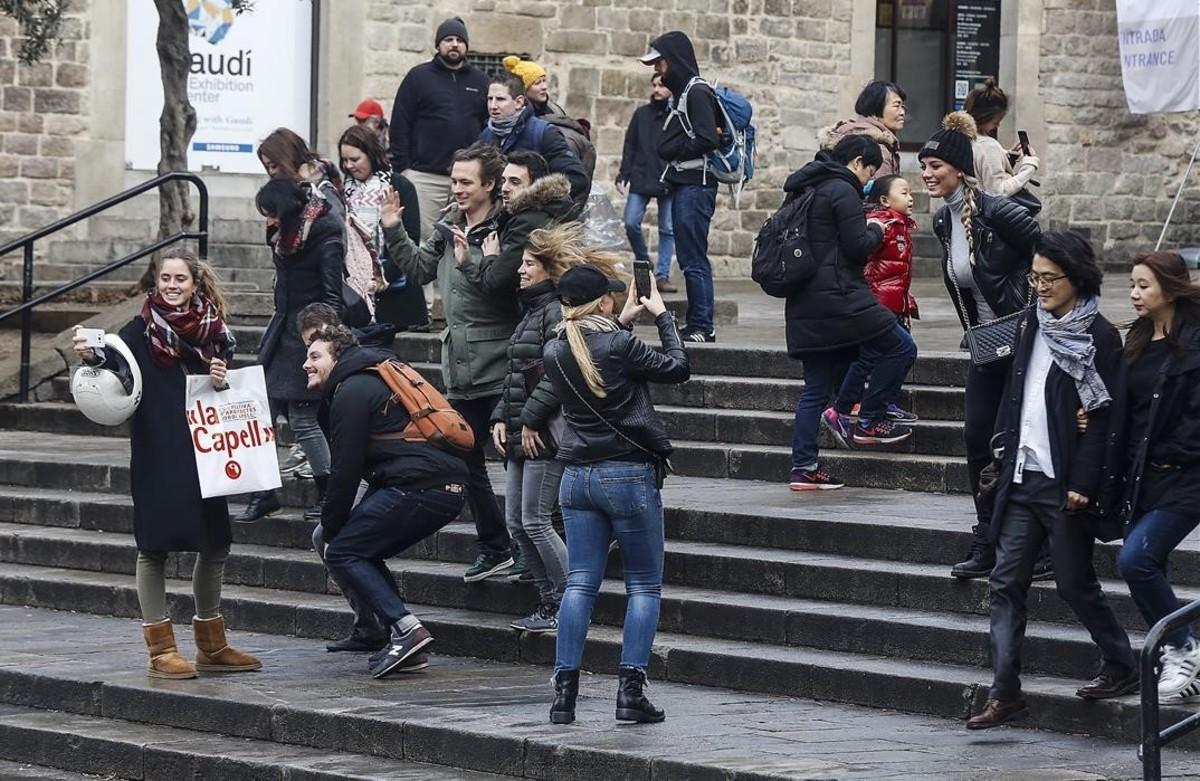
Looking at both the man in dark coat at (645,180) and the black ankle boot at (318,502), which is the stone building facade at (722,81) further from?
the black ankle boot at (318,502)

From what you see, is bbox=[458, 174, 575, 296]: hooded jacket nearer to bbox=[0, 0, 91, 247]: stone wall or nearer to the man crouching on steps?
the man crouching on steps

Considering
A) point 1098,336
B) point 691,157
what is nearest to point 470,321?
point 1098,336

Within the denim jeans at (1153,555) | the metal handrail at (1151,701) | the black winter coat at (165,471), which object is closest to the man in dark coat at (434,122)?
the black winter coat at (165,471)

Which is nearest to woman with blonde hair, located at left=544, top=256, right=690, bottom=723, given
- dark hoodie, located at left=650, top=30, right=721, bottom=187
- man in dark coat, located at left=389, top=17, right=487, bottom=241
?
dark hoodie, located at left=650, top=30, right=721, bottom=187

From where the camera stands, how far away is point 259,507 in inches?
472

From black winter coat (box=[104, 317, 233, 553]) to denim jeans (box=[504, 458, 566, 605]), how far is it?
4.08 ft

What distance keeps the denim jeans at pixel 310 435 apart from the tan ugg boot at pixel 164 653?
67.7 inches

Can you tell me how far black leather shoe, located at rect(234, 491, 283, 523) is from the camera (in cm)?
1200

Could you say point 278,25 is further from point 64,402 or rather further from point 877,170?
point 877,170

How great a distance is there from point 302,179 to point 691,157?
3464mm

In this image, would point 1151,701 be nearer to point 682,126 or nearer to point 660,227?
point 682,126

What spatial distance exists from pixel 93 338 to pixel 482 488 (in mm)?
1975

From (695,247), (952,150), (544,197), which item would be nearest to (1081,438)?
(952,150)

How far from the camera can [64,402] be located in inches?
603
